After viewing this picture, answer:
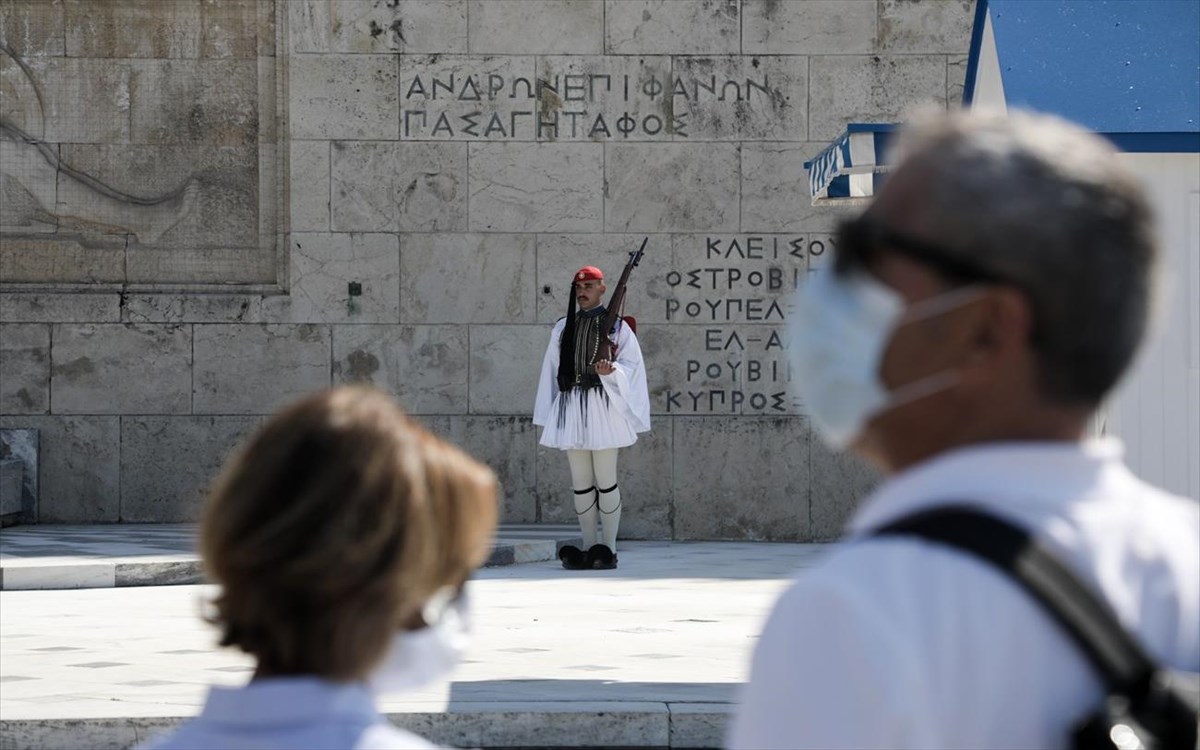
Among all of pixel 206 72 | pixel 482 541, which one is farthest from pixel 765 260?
pixel 482 541

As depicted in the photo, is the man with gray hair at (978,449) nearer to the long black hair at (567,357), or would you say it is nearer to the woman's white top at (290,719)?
the woman's white top at (290,719)

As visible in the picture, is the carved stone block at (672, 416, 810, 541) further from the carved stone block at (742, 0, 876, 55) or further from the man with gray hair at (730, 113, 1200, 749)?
the man with gray hair at (730, 113, 1200, 749)

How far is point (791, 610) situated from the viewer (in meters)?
1.44

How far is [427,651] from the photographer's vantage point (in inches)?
75.6

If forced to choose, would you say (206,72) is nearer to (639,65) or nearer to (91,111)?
(91,111)

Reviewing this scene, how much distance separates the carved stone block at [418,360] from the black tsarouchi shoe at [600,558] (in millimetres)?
3101

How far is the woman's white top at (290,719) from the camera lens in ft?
5.85


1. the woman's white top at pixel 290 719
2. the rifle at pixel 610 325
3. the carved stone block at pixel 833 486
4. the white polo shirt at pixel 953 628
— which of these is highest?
the rifle at pixel 610 325

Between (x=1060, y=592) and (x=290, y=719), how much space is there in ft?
2.36

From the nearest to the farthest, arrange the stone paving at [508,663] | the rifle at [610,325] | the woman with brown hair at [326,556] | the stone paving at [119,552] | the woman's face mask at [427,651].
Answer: the woman with brown hair at [326,556], the woman's face mask at [427,651], the stone paving at [508,663], the stone paving at [119,552], the rifle at [610,325]

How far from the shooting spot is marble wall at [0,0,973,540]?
1579 centimetres

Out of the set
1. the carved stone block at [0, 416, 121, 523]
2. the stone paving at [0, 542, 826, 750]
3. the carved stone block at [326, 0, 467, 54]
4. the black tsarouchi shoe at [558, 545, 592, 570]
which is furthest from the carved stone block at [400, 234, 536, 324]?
the stone paving at [0, 542, 826, 750]

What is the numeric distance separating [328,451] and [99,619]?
864 cm

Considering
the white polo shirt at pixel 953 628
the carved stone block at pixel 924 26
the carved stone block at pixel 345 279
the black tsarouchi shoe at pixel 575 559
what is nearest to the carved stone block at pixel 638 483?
the carved stone block at pixel 345 279
